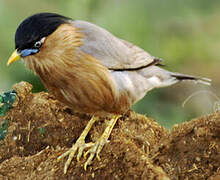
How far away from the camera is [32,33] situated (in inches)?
126

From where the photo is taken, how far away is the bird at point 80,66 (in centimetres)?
327

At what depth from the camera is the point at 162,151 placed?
3152 mm

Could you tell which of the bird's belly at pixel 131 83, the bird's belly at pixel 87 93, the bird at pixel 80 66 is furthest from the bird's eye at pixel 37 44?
the bird's belly at pixel 131 83

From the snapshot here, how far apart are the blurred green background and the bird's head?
1872 millimetres

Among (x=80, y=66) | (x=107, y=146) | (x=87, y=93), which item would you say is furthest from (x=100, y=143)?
(x=80, y=66)

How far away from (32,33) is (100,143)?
38.8 inches

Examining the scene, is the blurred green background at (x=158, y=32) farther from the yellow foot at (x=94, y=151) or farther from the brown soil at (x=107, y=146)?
the yellow foot at (x=94, y=151)

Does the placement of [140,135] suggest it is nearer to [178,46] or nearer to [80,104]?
[80,104]

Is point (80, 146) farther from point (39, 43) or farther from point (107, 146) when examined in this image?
point (39, 43)

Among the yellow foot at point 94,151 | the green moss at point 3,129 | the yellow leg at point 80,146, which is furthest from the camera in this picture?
the green moss at point 3,129

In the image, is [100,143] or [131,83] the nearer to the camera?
[100,143]

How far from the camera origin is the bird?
10.7 feet

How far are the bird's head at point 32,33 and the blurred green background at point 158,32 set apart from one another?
1.87 metres

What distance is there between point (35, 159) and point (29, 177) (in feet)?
0.60
